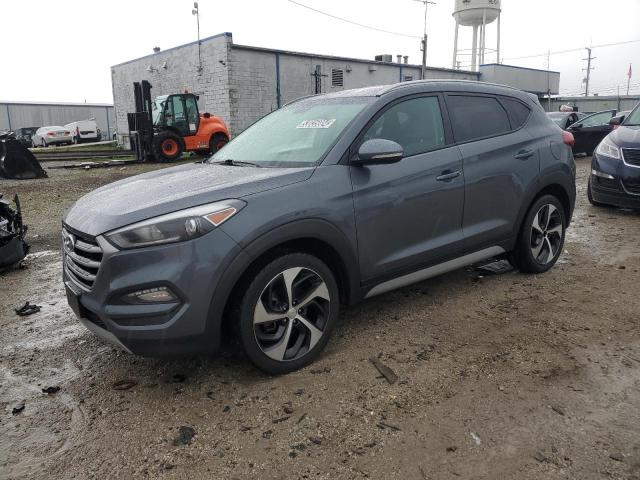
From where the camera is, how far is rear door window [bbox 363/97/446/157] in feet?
11.9

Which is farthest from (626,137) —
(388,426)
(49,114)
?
→ (49,114)

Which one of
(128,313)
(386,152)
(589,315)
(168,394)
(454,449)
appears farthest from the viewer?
(589,315)

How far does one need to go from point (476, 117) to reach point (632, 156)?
4261 mm

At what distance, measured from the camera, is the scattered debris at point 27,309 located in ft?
14.0

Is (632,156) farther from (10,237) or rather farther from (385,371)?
(10,237)

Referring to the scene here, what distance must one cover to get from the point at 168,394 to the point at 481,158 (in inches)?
111

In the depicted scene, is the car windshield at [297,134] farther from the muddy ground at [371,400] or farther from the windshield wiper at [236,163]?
the muddy ground at [371,400]

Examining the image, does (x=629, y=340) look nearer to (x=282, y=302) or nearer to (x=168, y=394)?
(x=282, y=302)

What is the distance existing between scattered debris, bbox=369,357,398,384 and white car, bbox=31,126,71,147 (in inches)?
1500

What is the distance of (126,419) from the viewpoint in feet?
9.08

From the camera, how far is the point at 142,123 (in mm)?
17078

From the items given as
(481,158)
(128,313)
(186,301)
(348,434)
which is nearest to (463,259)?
(481,158)

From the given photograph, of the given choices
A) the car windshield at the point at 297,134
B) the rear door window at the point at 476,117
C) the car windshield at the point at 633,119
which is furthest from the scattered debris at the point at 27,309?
the car windshield at the point at 633,119

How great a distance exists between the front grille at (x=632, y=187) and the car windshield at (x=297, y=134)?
533 cm
